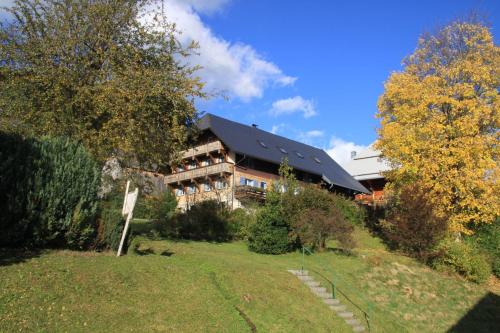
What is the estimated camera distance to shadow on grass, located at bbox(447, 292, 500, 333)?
63.4 feet

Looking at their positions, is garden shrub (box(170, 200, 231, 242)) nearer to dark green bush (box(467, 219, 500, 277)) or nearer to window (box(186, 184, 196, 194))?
dark green bush (box(467, 219, 500, 277))

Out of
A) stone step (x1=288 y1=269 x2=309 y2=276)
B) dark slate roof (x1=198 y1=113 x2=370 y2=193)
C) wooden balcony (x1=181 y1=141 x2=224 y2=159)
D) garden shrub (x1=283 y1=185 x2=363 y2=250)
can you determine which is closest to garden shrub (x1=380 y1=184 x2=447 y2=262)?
garden shrub (x1=283 y1=185 x2=363 y2=250)

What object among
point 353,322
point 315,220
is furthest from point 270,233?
point 353,322

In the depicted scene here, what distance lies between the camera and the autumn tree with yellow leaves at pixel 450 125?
26.8m

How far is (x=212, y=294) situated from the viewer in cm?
1421

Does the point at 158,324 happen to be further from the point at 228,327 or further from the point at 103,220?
the point at 103,220

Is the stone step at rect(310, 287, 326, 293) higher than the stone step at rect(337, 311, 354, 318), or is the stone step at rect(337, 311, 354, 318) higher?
the stone step at rect(310, 287, 326, 293)

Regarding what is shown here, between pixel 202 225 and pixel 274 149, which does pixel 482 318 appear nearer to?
pixel 202 225

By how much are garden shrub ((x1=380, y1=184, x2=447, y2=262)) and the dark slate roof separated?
60.0ft

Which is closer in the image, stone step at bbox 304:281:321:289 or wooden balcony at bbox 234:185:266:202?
stone step at bbox 304:281:321:289

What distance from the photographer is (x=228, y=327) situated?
12523 millimetres

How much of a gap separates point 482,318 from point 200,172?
29814 mm

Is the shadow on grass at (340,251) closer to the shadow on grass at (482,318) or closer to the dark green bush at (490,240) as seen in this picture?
the shadow on grass at (482,318)

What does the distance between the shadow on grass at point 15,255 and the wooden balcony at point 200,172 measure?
2953cm
